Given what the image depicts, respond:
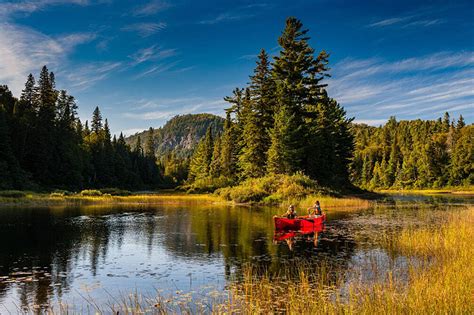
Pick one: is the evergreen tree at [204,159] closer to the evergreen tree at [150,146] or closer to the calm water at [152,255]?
the evergreen tree at [150,146]

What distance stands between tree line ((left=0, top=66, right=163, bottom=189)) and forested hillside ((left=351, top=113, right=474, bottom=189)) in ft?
231

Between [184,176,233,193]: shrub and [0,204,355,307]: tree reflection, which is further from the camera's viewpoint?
[184,176,233,193]: shrub

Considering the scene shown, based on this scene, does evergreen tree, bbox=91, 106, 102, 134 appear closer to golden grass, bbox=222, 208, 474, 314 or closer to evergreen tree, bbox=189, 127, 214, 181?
evergreen tree, bbox=189, 127, 214, 181

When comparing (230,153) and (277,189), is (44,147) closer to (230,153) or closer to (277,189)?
(230,153)

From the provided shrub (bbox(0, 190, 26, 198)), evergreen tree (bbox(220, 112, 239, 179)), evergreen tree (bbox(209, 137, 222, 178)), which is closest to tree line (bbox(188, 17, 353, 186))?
evergreen tree (bbox(220, 112, 239, 179))

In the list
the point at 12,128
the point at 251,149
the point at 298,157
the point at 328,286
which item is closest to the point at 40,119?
the point at 12,128

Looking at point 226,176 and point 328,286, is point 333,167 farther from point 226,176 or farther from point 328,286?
point 328,286

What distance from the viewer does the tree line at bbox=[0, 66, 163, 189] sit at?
7731cm

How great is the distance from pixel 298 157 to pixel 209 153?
202 ft

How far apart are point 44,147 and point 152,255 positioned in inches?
3076

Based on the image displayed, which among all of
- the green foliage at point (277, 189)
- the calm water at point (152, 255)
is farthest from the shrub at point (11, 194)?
the calm water at point (152, 255)

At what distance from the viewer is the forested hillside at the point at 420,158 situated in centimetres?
12162

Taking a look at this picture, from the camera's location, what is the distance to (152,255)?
19.9m

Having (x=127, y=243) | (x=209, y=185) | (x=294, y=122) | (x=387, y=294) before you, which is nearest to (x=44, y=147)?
(x=209, y=185)
